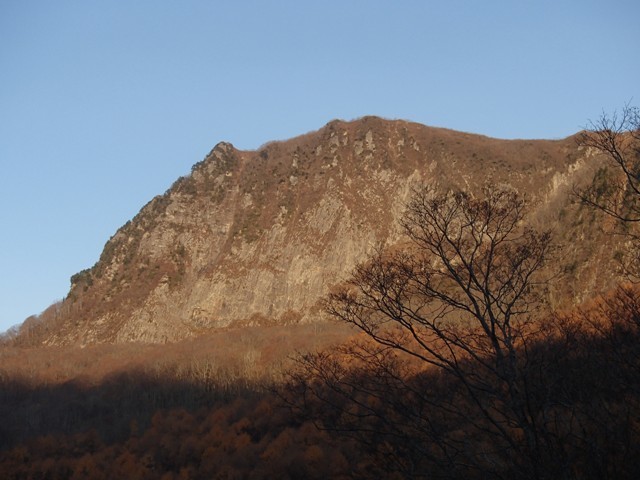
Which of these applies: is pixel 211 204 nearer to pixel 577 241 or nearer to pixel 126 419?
pixel 126 419

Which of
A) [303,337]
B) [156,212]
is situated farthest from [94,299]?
[303,337]

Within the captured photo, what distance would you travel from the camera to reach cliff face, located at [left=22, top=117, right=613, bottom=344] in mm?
55844

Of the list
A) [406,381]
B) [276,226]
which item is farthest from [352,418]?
[276,226]

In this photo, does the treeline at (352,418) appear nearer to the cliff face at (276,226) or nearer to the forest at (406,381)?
the forest at (406,381)

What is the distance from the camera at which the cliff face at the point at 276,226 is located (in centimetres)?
5584

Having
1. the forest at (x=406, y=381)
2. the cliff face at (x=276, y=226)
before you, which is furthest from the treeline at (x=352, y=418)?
the cliff face at (x=276, y=226)

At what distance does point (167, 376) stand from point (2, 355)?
80.0ft

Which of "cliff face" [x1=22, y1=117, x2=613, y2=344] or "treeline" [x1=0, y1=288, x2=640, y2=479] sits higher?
"cliff face" [x1=22, y1=117, x2=613, y2=344]

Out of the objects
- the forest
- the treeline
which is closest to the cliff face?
the forest

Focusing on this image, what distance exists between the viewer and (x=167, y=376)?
145 feet

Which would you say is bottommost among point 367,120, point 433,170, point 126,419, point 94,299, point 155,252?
point 126,419

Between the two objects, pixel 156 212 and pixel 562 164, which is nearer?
pixel 562 164

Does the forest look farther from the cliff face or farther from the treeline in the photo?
the cliff face

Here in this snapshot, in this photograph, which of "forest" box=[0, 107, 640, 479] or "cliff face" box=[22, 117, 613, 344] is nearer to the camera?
"forest" box=[0, 107, 640, 479]
